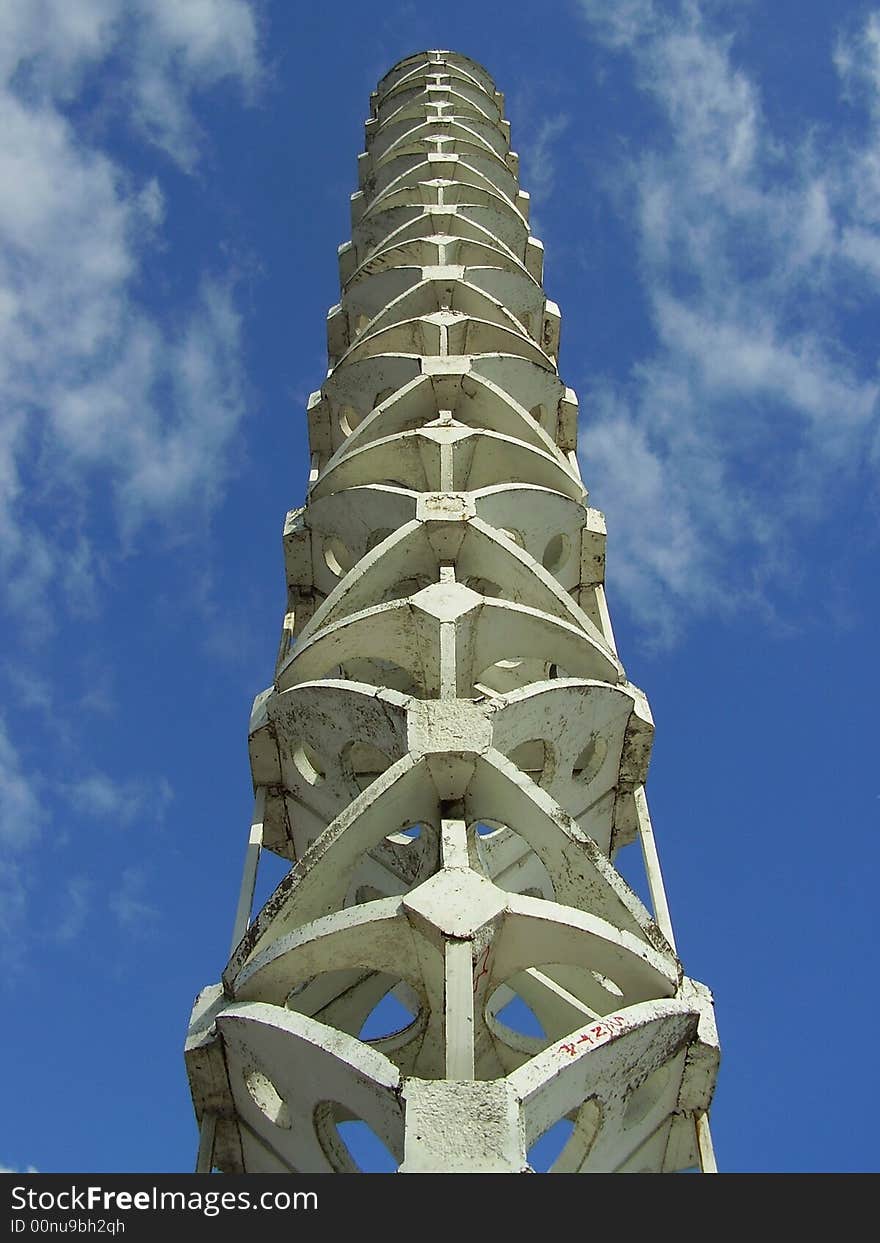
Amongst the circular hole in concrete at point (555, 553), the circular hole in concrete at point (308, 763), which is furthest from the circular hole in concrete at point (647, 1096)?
the circular hole in concrete at point (555, 553)

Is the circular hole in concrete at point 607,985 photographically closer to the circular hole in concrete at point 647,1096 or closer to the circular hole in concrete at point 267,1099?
the circular hole in concrete at point 647,1096

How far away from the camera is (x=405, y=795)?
11359 mm

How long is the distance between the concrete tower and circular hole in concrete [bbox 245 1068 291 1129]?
0.14 feet

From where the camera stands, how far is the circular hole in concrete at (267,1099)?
34.4ft

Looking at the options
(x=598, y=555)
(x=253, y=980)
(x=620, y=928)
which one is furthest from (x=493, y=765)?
(x=598, y=555)

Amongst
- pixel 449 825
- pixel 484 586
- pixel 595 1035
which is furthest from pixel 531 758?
pixel 595 1035

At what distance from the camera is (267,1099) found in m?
10.6

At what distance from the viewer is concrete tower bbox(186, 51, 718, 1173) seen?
952 cm

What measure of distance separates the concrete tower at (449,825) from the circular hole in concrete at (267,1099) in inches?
1.7

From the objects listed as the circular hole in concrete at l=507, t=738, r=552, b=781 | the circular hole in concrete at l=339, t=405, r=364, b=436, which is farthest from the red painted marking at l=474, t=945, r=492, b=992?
the circular hole in concrete at l=339, t=405, r=364, b=436

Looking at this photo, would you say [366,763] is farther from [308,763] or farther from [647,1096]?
[647,1096]

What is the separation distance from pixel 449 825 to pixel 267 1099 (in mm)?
2801

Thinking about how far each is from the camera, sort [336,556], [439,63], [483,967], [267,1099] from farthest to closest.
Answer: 1. [439,63]
2. [336,556]
3. [267,1099]
4. [483,967]
